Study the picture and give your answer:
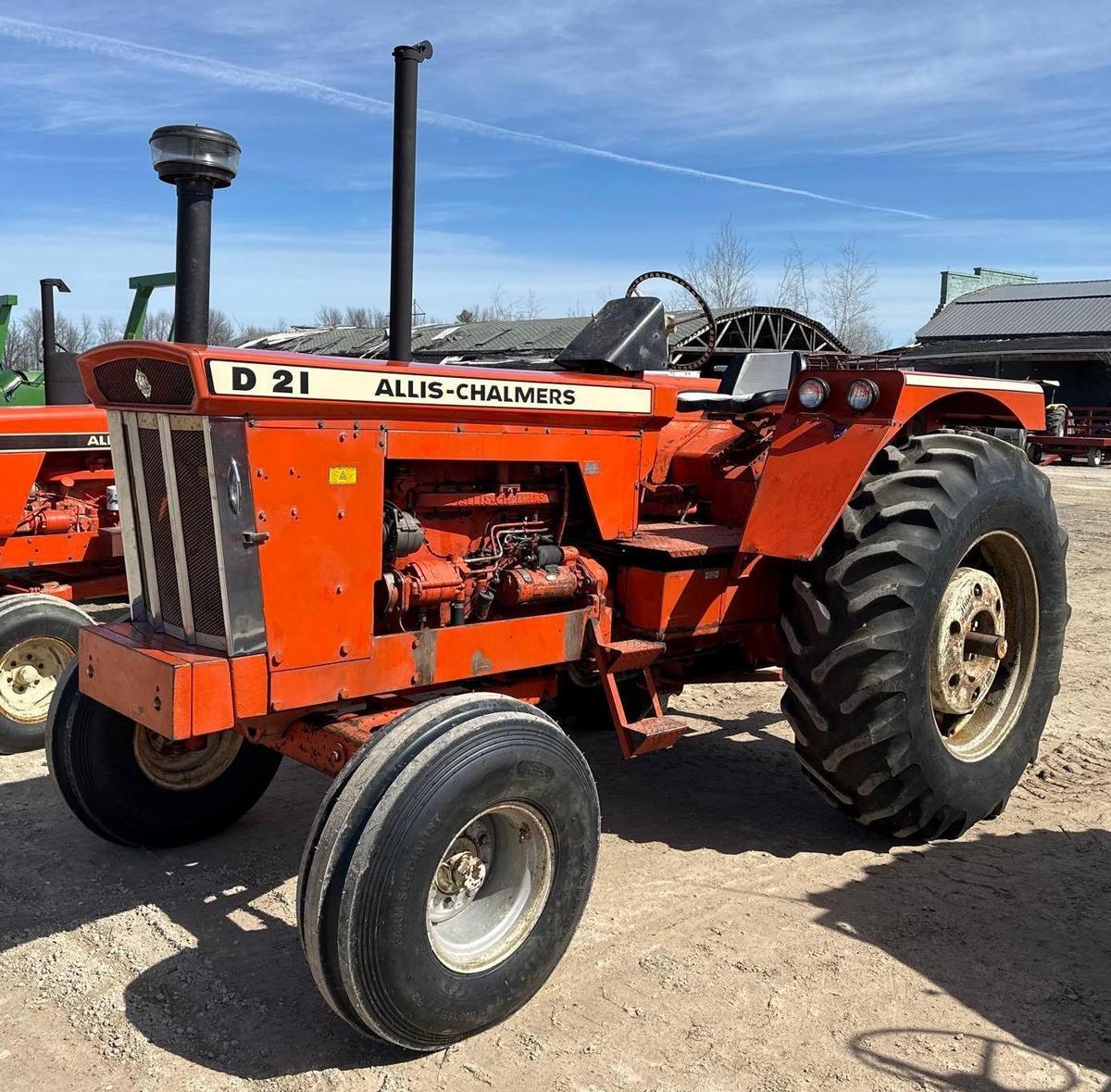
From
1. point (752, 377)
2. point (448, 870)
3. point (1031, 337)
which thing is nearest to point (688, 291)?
point (752, 377)

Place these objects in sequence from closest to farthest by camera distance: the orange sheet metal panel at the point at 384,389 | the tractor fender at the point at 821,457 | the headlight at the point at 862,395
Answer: the orange sheet metal panel at the point at 384,389 → the tractor fender at the point at 821,457 → the headlight at the point at 862,395

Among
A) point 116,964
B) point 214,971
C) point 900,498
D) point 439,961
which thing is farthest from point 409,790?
point 900,498

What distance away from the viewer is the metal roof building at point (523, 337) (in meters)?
18.3

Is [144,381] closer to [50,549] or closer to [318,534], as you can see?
[318,534]

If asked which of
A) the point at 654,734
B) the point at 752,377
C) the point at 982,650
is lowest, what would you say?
the point at 654,734

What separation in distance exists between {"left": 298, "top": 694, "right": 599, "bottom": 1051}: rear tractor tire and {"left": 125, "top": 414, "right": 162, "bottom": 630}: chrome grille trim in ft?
2.99

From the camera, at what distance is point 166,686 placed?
2990 millimetres

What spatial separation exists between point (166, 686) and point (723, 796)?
2574mm

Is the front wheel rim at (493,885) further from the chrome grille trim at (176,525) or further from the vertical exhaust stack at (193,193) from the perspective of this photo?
the vertical exhaust stack at (193,193)

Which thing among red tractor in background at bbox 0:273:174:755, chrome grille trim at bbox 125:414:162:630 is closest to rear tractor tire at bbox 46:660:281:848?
chrome grille trim at bbox 125:414:162:630

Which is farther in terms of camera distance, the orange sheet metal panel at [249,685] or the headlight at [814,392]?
the headlight at [814,392]

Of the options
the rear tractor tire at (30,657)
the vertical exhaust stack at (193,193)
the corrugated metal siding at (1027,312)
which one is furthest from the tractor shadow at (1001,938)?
the corrugated metal siding at (1027,312)

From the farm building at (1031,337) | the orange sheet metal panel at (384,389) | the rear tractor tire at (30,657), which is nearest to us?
the orange sheet metal panel at (384,389)

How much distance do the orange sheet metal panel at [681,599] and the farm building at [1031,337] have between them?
85.7ft
